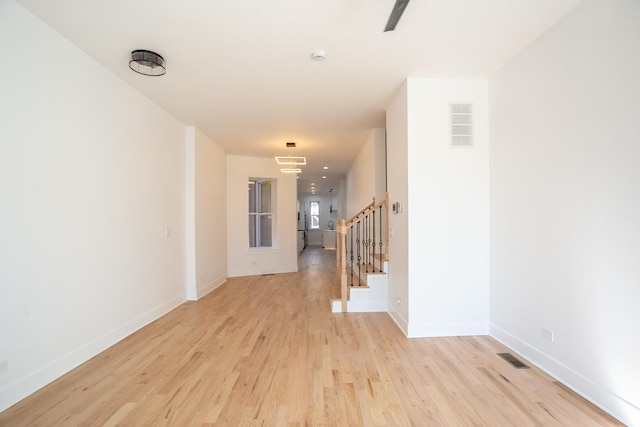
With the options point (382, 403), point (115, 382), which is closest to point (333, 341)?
point (382, 403)

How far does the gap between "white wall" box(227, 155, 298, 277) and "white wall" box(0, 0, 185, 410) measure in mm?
3203

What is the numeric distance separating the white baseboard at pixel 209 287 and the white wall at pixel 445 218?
11.7 feet

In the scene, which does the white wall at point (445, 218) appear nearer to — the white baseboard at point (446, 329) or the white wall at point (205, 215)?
the white baseboard at point (446, 329)

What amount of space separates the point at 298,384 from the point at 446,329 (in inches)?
74.0

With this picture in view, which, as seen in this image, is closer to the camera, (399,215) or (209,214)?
(399,215)

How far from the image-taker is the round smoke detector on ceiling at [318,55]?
2.79 metres

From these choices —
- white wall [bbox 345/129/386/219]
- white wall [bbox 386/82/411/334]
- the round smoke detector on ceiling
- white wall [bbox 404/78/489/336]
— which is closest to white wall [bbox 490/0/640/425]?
white wall [bbox 404/78/489/336]

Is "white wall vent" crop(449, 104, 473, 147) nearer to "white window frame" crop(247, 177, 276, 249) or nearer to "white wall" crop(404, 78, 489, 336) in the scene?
"white wall" crop(404, 78, 489, 336)

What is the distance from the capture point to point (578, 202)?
2305mm

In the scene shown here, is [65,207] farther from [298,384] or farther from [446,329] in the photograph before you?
[446,329]

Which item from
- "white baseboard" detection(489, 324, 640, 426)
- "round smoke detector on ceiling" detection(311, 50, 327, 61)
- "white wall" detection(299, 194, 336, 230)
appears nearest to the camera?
"white baseboard" detection(489, 324, 640, 426)

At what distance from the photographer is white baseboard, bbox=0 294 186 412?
2.12 meters

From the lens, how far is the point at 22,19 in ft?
7.36

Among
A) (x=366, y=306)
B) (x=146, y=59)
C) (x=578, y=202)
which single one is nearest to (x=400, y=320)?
(x=366, y=306)
